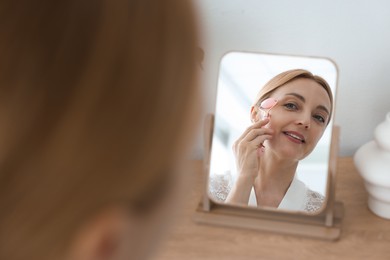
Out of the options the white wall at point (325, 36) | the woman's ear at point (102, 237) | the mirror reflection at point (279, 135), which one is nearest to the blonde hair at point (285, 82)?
the mirror reflection at point (279, 135)

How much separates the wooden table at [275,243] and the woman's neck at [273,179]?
0.06m

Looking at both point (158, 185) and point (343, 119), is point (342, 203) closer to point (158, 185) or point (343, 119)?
point (343, 119)

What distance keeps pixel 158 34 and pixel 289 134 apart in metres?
0.61

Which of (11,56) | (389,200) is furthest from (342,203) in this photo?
(11,56)

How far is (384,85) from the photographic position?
1.05 m

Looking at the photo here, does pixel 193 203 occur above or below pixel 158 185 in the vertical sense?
below

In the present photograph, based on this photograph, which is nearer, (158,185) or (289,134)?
(158,185)

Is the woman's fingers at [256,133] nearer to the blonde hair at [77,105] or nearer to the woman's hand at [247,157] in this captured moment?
the woman's hand at [247,157]

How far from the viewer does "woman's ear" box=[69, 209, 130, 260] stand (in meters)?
0.35

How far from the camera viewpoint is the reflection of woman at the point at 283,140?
0.92 meters

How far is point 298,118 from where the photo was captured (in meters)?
0.92

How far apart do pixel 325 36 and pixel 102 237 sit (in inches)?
29.4

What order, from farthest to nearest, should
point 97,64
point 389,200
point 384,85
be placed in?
point 384,85, point 389,200, point 97,64

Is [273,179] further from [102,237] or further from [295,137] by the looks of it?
[102,237]
